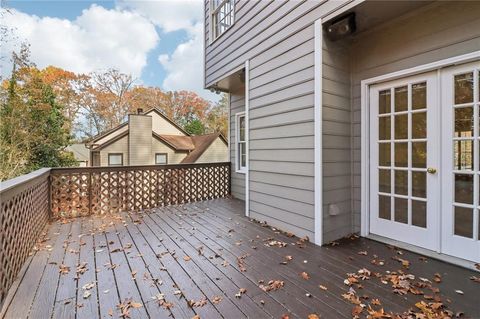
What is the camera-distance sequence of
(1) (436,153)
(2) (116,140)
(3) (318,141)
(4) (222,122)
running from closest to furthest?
(1) (436,153) → (3) (318,141) → (2) (116,140) → (4) (222,122)

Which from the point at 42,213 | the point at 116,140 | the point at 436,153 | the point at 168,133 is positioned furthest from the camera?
the point at 168,133

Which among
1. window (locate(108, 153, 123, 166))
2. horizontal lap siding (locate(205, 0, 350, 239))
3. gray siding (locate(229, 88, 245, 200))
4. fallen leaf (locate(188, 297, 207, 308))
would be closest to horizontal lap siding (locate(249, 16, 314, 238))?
horizontal lap siding (locate(205, 0, 350, 239))

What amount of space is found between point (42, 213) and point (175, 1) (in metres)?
5.80

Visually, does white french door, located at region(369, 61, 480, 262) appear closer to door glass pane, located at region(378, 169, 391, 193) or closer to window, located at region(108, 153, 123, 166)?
door glass pane, located at region(378, 169, 391, 193)

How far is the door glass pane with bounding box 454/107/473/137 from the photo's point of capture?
2.40 m

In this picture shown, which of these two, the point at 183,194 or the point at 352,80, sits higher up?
the point at 352,80

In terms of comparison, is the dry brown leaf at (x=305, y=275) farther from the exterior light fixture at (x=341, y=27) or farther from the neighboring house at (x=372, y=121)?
the exterior light fixture at (x=341, y=27)

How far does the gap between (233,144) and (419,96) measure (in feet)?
13.7

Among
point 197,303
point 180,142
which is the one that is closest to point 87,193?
point 197,303

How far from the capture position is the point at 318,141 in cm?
303

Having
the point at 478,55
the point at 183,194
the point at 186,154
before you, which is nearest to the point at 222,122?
the point at 186,154

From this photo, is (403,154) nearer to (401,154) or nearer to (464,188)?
(401,154)

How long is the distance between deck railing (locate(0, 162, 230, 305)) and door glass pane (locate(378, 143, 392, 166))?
3874mm

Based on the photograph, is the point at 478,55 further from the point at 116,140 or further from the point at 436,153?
the point at 116,140
